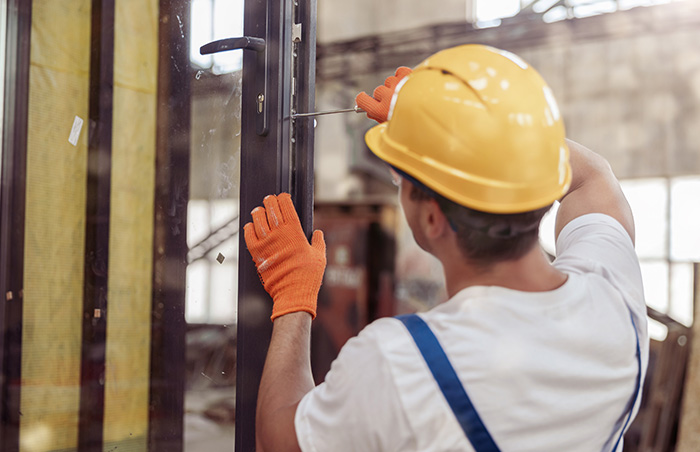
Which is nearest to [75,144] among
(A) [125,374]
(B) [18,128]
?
(B) [18,128]

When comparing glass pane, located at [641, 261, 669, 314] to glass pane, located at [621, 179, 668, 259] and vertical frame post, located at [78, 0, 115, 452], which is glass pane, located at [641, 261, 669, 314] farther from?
vertical frame post, located at [78, 0, 115, 452]

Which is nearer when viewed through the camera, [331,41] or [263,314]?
[263,314]

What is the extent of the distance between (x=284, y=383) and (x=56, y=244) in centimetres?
111

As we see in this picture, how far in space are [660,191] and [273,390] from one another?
8.13m

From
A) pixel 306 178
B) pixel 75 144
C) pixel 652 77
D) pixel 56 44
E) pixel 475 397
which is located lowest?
pixel 475 397

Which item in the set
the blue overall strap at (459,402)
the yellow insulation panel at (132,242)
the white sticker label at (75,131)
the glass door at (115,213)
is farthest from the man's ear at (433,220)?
the white sticker label at (75,131)

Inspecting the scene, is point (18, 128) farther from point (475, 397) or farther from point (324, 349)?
point (324, 349)

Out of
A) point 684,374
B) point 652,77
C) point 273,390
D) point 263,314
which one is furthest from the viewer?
point 652,77

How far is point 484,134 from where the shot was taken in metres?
1.01

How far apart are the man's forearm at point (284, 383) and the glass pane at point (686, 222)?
777 cm

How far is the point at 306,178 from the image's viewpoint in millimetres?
1471

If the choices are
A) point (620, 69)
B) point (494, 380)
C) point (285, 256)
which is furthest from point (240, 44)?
point (620, 69)

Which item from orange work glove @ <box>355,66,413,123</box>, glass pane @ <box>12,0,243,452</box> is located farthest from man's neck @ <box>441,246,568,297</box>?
glass pane @ <box>12,0,243,452</box>

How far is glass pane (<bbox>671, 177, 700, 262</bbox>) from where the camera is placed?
25.9 feet
